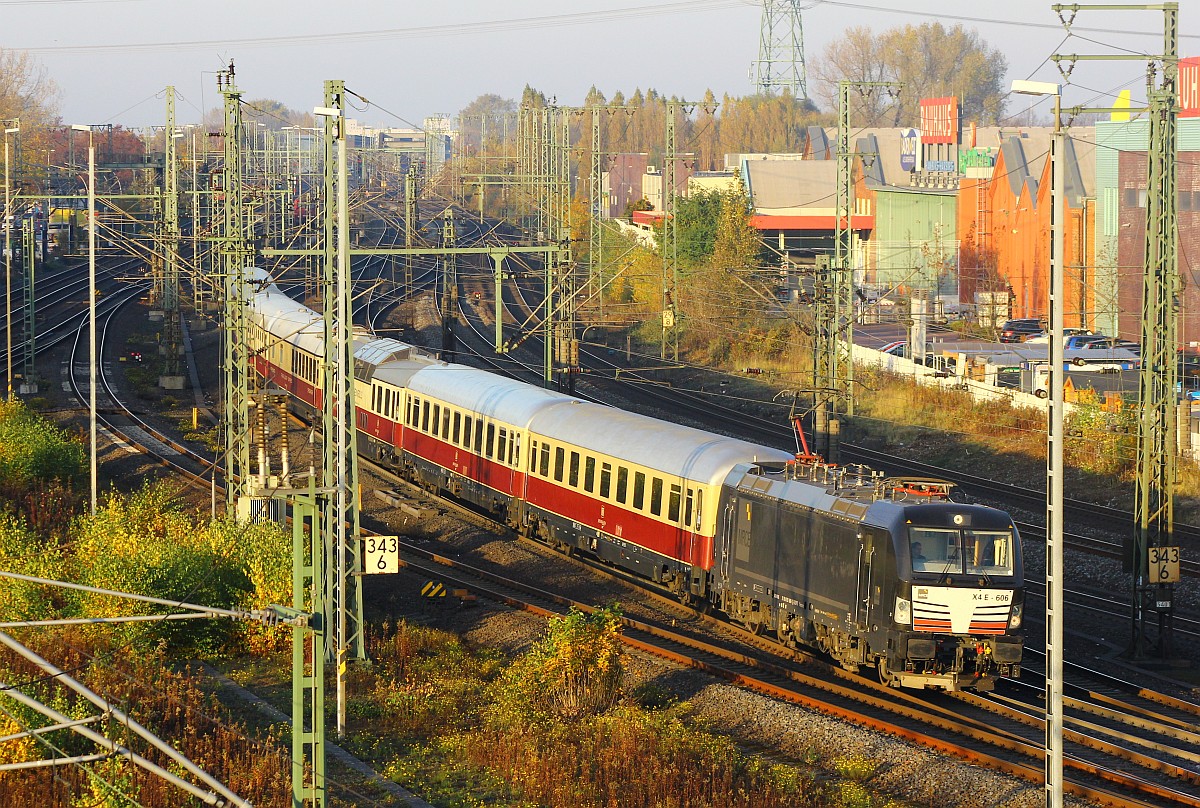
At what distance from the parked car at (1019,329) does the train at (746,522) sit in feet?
99.5

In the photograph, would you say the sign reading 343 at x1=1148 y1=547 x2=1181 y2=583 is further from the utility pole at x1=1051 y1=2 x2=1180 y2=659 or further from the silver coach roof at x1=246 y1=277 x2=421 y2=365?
the silver coach roof at x1=246 y1=277 x2=421 y2=365

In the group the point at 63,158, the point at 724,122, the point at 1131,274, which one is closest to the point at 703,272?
the point at 1131,274

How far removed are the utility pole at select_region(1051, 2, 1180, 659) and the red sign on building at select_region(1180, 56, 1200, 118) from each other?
109 feet

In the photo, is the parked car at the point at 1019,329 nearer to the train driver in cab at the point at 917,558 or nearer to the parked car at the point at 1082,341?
the parked car at the point at 1082,341

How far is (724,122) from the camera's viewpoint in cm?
16538

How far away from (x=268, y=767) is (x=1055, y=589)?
299 inches

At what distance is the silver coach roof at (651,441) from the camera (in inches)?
856

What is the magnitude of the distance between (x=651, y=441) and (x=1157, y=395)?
773 centimetres

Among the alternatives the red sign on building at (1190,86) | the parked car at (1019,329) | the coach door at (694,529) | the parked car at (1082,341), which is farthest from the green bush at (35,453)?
the red sign on building at (1190,86)

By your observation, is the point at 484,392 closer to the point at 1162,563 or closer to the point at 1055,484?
the point at 1162,563

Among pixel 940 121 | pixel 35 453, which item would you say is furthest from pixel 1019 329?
pixel 35 453

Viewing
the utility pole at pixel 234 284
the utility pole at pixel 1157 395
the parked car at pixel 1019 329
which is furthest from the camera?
the parked car at pixel 1019 329

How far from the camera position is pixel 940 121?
8881cm

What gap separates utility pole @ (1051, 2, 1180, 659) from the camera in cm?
2039
